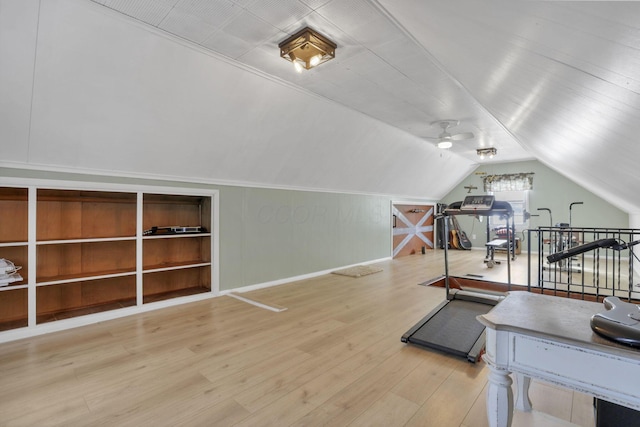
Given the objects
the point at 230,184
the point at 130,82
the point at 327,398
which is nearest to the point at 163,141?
the point at 130,82

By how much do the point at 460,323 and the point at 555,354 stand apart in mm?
2220

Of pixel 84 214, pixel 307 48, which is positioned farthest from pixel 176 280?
pixel 307 48

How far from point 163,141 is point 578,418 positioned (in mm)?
4291

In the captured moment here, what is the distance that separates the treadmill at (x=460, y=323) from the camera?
8.79 feet

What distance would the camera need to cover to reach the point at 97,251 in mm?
3854

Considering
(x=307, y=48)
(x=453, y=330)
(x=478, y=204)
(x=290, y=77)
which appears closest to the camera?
(x=307, y=48)

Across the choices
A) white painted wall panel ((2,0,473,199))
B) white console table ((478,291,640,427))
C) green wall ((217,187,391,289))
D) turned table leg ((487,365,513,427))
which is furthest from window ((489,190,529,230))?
turned table leg ((487,365,513,427))

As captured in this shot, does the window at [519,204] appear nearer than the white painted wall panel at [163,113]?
No

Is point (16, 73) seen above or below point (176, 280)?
above

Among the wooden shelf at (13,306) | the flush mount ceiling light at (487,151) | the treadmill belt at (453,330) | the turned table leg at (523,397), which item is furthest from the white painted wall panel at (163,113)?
the turned table leg at (523,397)

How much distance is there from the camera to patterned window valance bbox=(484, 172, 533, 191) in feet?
28.7

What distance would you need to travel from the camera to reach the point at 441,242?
9.88 m

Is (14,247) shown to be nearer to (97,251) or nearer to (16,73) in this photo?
(97,251)

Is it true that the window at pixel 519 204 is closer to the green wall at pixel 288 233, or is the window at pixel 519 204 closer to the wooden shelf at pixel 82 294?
the green wall at pixel 288 233
